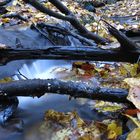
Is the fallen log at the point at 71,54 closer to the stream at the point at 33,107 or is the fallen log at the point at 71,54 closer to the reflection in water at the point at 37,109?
the stream at the point at 33,107

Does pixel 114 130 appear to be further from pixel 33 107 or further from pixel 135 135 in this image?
pixel 33 107

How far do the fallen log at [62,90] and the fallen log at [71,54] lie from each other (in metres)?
0.50

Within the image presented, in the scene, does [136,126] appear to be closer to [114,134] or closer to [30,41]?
[114,134]

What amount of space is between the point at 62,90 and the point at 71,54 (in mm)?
551

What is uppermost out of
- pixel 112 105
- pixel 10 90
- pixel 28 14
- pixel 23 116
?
pixel 10 90

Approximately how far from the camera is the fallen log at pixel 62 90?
78.5 inches

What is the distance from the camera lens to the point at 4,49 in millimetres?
2561

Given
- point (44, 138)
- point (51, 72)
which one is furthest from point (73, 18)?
point (44, 138)

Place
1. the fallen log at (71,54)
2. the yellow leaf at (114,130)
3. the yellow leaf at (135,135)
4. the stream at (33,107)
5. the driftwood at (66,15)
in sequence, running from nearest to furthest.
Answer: the yellow leaf at (135,135) → the yellow leaf at (114,130) → the stream at (33,107) → the fallen log at (71,54) → the driftwood at (66,15)

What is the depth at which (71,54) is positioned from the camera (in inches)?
99.7

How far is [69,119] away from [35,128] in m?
0.23

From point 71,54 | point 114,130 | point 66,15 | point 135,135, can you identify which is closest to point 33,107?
point 71,54

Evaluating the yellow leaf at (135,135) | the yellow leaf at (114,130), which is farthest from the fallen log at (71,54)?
the yellow leaf at (135,135)

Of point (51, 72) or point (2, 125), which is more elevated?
point (2, 125)
